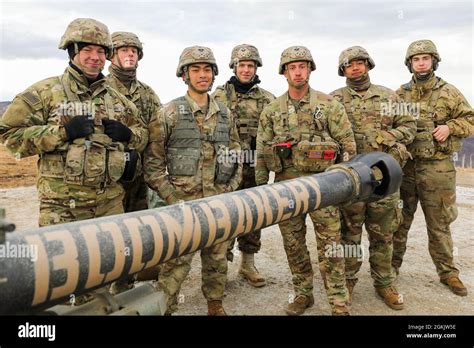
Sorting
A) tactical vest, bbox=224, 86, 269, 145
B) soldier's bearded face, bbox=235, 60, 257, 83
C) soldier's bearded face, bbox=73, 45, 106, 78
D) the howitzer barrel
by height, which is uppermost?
soldier's bearded face, bbox=235, 60, 257, 83

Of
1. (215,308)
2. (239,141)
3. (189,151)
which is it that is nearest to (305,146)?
(239,141)

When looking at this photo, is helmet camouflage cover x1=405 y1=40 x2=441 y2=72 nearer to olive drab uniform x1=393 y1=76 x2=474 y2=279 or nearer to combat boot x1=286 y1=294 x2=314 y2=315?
olive drab uniform x1=393 y1=76 x2=474 y2=279

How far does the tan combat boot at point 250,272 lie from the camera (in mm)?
5918

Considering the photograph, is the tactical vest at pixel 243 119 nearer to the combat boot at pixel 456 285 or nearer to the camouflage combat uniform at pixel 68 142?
the camouflage combat uniform at pixel 68 142

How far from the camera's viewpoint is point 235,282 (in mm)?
6066

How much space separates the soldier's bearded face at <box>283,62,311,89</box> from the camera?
485 centimetres

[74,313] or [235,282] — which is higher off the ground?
[74,313]

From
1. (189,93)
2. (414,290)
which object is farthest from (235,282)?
(189,93)

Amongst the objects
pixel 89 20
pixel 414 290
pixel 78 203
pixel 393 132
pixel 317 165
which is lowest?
pixel 414 290

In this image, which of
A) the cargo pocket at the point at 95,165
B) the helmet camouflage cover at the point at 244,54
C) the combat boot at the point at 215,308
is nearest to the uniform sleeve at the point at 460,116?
the helmet camouflage cover at the point at 244,54

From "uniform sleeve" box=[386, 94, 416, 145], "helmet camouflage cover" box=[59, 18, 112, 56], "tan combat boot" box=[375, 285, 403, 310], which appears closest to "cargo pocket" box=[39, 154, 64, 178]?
"helmet camouflage cover" box=[59, 18, 112, 56]

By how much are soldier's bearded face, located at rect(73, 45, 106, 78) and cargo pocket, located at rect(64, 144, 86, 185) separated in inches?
30.8

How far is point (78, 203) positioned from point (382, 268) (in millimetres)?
3908
